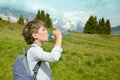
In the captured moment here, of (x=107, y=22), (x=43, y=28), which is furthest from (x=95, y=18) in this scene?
(x=43, y=28)

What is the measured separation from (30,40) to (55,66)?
32.4ft

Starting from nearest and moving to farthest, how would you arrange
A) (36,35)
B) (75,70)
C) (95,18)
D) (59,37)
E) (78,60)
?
(59,37)
(36,35)
(75,70)
(78,60)
(95,18)

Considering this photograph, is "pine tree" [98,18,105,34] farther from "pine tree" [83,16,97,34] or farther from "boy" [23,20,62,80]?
"boy" [23,20,62,80]

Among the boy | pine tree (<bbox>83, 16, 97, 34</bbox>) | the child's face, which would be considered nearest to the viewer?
the boy

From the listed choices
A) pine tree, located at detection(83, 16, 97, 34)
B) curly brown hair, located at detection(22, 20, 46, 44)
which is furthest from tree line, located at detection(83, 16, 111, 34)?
curly brown hair, located at detection(22, 20, 46, 44)

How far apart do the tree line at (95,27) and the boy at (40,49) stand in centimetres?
11070

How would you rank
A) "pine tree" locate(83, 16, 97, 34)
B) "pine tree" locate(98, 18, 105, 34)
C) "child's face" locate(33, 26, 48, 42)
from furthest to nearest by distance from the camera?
"pine tree" locate(98, 18, 105, 34) < "pine tree" locate(83, 16, 97, 34) < "child's face" locate(33, 26, 48, 42)

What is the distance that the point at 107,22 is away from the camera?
124 meters

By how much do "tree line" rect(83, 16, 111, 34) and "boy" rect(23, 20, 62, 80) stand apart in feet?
363

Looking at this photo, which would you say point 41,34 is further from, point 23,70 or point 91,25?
point 91,25

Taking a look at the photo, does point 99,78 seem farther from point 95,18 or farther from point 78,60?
point 95,18

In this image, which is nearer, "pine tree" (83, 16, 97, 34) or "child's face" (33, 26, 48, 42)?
"child's face" (33, 26, 48, 42)

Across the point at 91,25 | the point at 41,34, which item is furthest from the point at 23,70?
the point at 91,25

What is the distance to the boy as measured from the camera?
→ 4.74 m
